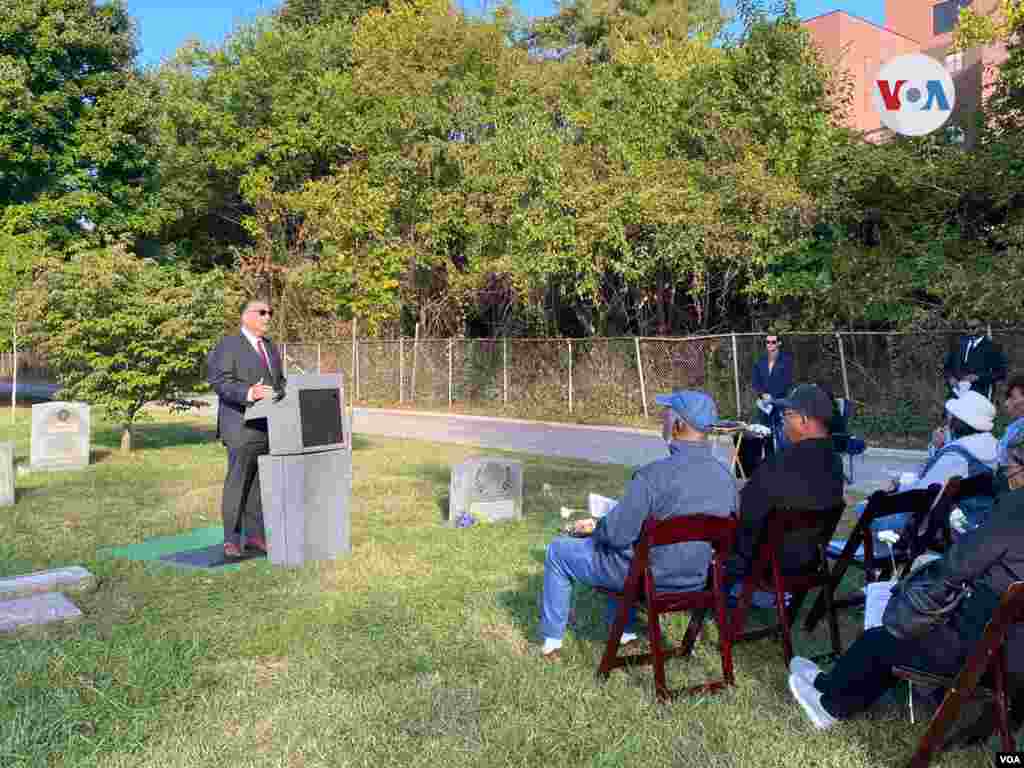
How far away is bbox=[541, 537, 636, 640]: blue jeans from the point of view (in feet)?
17.2

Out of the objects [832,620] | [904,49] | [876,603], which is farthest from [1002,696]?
[904,49]

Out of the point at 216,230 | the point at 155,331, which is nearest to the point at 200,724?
the point at 155,331

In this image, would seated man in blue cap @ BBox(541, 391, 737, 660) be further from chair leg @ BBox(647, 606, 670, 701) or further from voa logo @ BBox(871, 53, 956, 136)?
voa logo @ BBox(871, 53, 956, 136)

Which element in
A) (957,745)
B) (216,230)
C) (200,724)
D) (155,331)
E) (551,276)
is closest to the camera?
(957,745)

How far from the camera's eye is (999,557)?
362cm

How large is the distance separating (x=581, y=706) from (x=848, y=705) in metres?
1.15

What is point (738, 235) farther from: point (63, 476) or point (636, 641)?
point (636, 641)

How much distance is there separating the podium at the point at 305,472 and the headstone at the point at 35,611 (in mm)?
1600

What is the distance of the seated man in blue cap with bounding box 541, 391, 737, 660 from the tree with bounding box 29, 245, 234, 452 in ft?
36.2

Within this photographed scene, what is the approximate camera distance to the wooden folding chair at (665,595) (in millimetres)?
4688

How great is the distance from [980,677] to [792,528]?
5.33ft

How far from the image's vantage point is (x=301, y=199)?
32094 millimetres

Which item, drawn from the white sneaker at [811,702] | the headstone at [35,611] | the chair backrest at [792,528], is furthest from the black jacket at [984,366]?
the headstone at [35,611]

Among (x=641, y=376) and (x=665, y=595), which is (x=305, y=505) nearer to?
(x=665, y=595)
